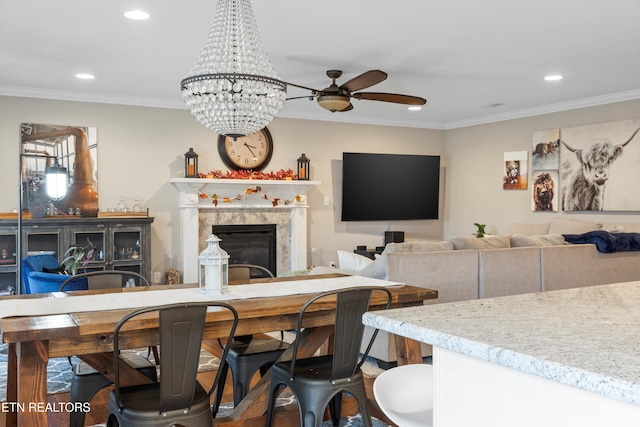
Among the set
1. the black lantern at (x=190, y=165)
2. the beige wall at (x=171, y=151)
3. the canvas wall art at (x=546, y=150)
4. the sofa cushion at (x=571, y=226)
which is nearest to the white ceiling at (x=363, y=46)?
the beige wall at (x=171, y=151)

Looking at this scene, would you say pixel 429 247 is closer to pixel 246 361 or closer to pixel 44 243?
pixel 246 361

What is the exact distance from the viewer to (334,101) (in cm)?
519

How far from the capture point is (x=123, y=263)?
21.6 feet

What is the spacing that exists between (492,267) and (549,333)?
3738 mm

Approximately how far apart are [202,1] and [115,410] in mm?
2573

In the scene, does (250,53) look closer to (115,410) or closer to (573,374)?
(115,410)

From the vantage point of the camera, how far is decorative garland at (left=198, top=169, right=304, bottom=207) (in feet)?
23.7

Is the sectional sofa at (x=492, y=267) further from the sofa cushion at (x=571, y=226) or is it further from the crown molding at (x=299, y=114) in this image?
the crown molding at (x=299, y=114)

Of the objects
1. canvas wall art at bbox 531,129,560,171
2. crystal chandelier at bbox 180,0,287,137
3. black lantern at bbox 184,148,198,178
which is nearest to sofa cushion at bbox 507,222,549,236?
canvas wall art at bbox 531,129,560,171

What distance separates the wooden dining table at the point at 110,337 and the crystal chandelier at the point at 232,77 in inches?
36.1

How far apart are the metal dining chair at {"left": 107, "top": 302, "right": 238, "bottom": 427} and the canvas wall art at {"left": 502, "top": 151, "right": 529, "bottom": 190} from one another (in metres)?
6.47

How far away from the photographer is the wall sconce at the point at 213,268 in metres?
3.00

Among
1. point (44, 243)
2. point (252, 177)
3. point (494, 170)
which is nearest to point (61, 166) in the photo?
point (44, 243)

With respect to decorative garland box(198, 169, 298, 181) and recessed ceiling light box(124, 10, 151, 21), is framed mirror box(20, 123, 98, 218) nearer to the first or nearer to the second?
decorative garland box(198, 169, 298, 181)
